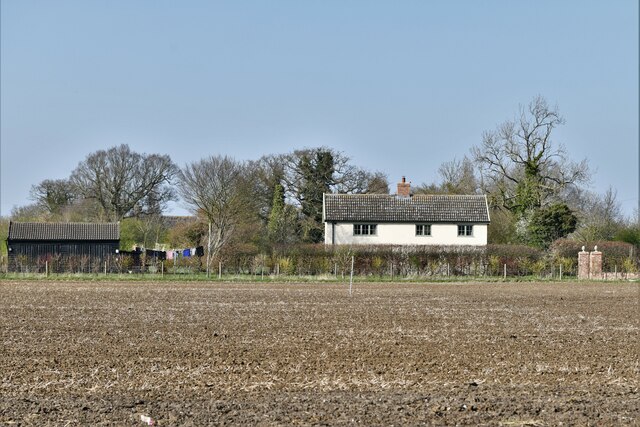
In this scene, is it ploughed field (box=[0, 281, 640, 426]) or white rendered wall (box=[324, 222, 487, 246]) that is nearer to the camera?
ploughed field (box=[0, 281, 640, 426])

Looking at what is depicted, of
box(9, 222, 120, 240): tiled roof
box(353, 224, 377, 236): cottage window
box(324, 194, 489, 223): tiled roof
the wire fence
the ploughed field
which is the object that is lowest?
the ploughed field

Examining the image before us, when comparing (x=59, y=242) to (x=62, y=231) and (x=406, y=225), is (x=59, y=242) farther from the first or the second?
(x=406, y=225)

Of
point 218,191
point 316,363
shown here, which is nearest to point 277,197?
point 218,191

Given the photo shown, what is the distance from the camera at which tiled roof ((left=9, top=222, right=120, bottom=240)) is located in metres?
66.0

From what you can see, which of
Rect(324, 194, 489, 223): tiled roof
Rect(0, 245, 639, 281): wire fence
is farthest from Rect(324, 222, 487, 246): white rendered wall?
Rect(0, 245, 639, 281): wire fence

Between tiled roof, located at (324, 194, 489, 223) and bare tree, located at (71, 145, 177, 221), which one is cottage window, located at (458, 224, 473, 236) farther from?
bare tree, located at (71, 145, 177, 221)

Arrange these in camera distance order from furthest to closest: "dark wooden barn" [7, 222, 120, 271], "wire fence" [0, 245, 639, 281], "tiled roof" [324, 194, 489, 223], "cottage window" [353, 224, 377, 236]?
"cottage window" [353, 224, 377, 236] < "tiled roof" [324, 194, 489, 223] < "dark wooden barn" [7, 222, 120, 271] < "wire fence" [0, 245, 639, 281]

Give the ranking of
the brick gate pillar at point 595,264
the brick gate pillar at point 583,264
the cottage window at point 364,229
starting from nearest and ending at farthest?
1. the brick gate pillar at point 595,264
2. the brick gate pillar at point 583,264
3. the cottage window at point 364,229

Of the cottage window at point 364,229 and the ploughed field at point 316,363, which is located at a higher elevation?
the cottage window at point 364,229

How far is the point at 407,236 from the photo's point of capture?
72.6 metres

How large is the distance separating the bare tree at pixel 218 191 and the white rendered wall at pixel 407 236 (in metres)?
10.9

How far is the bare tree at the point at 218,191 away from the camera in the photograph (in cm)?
8275

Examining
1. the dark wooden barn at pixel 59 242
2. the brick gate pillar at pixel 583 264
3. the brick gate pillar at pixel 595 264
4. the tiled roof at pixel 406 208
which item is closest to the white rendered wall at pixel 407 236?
the tiled roof at pixel 406 208

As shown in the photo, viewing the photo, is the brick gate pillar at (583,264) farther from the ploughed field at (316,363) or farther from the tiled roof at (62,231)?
the tiled roof at (62,231)
